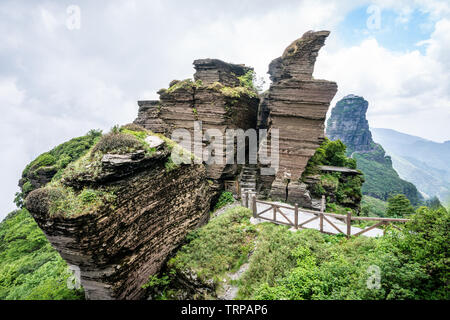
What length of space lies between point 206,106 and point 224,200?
7.02 m

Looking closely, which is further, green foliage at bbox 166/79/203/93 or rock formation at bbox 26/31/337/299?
green foliage at bbox 166/79/203/93

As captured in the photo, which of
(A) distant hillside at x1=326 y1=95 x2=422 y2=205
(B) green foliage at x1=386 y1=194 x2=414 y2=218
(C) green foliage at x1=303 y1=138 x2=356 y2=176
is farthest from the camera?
(A) distant hillside at x1=326 y1=95 x2=422 y2=205

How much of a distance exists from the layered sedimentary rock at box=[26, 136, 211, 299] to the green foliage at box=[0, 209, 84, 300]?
2.00m

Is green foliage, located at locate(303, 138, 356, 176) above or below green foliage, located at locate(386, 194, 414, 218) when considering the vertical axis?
above

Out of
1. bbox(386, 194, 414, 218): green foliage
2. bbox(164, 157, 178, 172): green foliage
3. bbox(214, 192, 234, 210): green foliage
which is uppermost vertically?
bbox(164, 157, 178, 172): green foliage

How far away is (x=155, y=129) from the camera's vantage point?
49.0ft

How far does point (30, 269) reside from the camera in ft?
38.2

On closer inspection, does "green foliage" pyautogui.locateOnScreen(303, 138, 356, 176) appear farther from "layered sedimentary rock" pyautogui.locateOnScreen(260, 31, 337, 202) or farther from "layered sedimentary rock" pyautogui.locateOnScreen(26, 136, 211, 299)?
"layered sedimentary rock" pyautogui.locateOnScreen(26, 136, 211, 299)

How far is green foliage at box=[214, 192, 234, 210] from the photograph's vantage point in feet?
46.7

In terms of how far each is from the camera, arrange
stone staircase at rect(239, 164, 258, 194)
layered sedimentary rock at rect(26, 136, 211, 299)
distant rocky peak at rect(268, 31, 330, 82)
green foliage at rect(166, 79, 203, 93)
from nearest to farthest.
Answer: layered sedimentary rock at rect(26, 136, 211, 299) < distant rocky peak at rect(268, 31, 330, 82) < green foliage at rect(166, 79, 203, 93) < stone staircase at rect(239, 164, 258, 194)

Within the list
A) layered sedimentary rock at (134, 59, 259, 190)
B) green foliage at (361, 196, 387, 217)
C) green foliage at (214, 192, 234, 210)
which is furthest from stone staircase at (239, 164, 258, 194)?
green foliage at (361, 196, 387, 217)

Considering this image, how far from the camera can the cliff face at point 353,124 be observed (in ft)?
277

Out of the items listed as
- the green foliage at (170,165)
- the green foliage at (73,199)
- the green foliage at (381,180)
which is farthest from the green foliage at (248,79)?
the green foliage at (381,180)
